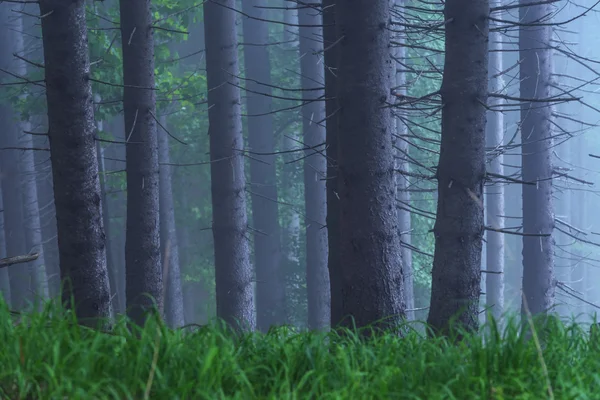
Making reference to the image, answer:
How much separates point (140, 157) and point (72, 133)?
3.38 meters

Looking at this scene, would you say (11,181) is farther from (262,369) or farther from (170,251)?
(262,369)

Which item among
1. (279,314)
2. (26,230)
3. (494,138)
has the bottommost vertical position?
(279,314)

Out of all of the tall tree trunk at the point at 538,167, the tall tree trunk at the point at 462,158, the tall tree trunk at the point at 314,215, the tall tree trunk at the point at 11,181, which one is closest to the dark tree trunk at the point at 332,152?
the tall tree trunk at the point at 462,158

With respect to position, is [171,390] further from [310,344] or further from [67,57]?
[67,57]

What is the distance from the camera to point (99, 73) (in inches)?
606

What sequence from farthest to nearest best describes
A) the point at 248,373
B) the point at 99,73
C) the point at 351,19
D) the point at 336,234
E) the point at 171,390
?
the point at 99,73 < the point at 336,234 < the point at 351,19 < the point at 248,373 < the point at 171,390

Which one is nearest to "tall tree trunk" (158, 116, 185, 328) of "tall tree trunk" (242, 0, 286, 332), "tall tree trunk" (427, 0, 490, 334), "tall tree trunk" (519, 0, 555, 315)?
"tall tree trunk" (242, 0, 286, 332)

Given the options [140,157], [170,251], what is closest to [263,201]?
[170,251]

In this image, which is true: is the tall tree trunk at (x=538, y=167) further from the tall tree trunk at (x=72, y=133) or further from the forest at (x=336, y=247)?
the tall tree trunk at (x=72, y=133)

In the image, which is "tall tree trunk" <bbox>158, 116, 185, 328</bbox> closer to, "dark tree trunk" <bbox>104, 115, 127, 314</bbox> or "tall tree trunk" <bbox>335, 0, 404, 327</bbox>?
"dark tree trunk" <bbox>104, 115, 127, 314</bbox>

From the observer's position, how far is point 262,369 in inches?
153

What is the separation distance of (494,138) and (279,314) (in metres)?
9.56

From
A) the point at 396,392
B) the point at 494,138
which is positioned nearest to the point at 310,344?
the point at 396,392

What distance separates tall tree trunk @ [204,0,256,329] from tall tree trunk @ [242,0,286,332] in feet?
21.1
